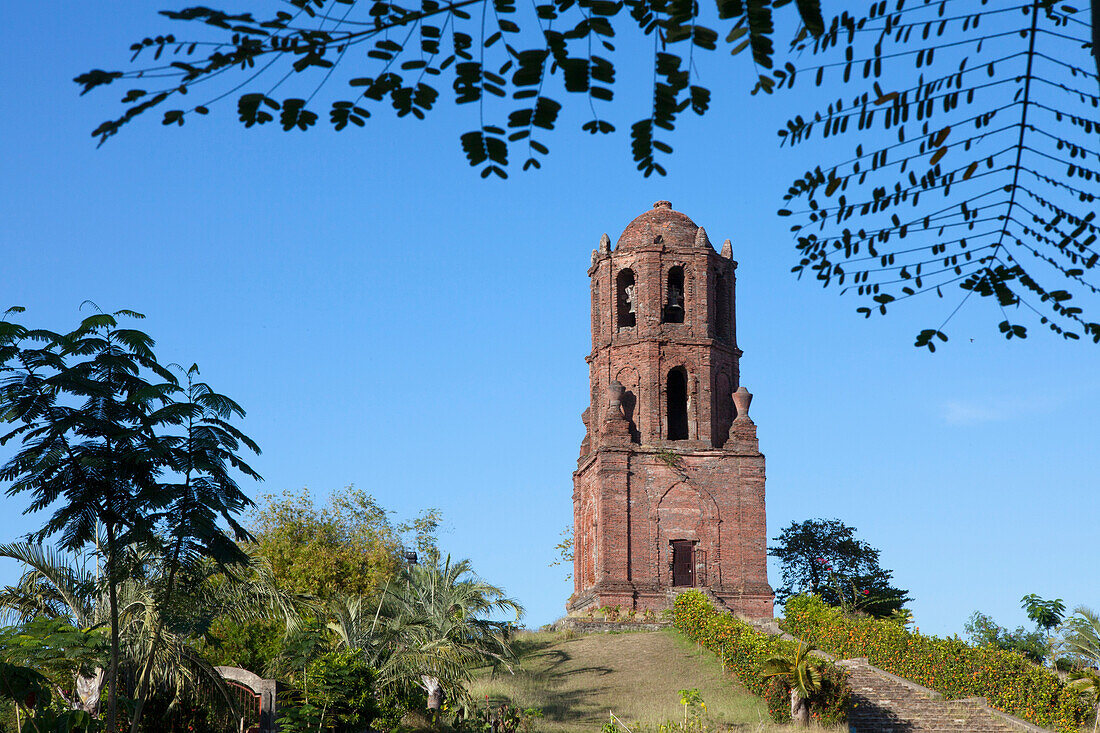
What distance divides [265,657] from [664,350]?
24132 mm

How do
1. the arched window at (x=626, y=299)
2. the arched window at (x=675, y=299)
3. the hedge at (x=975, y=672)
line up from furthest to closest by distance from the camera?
the arched window at (x=626, y=299) → the arched window at (x=675, y=299) → the hedge at (x=975, y=672)

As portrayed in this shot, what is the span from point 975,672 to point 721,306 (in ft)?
69.1

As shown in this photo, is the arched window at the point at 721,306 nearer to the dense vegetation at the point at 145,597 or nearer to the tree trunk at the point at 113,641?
the dense vegetation at the point at 145,597

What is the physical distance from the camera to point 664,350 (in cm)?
4444

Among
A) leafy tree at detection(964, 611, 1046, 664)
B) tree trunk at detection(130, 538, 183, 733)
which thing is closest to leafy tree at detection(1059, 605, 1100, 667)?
leafy tree at detection(964, 611, 1046, 664)

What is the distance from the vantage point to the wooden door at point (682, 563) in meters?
42.2

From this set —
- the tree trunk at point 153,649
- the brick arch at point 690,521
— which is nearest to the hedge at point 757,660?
the brick arch at point 690,521

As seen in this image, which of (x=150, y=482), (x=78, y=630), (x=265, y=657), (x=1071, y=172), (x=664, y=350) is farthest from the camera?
(x=664, y=350)

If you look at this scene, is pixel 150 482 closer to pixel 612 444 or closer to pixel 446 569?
pixel 446 569

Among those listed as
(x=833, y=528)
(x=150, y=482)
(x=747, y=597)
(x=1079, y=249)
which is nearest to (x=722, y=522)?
(x=747, y=597)

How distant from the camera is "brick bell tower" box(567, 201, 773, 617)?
137 ft

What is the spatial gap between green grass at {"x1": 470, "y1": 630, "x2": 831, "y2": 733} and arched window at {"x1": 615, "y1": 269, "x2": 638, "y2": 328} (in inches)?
495

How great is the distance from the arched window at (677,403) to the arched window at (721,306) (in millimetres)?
2195

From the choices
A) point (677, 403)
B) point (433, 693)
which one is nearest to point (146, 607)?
point (433, 693)
